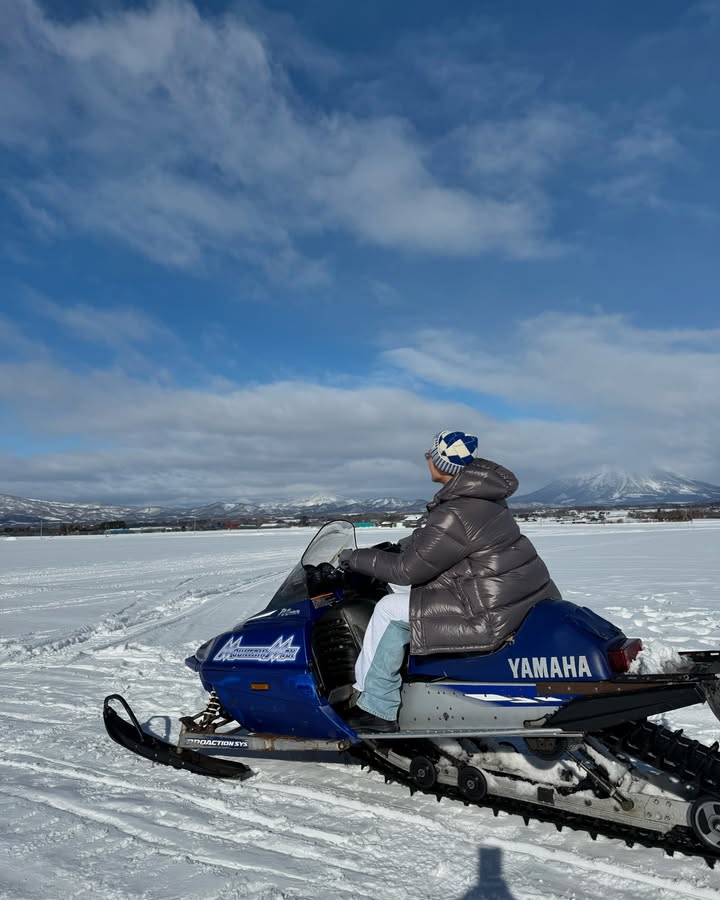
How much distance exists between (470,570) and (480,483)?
0.42m

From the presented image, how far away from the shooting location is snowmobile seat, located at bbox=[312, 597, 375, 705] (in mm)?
3932

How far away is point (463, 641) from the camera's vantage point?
3.21 meters

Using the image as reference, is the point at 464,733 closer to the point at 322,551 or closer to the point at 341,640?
the point at 341,640

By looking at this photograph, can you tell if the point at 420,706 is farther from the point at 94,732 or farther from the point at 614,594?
the point at 614,594

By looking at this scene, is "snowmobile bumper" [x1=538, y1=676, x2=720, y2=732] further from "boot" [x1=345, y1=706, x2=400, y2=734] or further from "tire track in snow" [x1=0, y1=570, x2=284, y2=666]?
"tire track in snow" [x1=0, y1=570, x2=284, y2=666]

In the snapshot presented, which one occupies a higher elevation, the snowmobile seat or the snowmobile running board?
the snowmobile seat

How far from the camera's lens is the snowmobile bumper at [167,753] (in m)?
3.79

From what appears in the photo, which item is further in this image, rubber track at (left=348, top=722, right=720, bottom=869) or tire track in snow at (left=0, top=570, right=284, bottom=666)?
tire track in snow at (left=0, top=570, right=284, bottom=666)

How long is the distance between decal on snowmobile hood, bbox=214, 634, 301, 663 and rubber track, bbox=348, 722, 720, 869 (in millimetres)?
662

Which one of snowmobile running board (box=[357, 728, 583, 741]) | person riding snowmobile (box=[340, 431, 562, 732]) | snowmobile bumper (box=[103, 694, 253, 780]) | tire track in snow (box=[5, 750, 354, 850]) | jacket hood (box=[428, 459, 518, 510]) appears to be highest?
jacket hood (box=[428, 459, 518, 510])

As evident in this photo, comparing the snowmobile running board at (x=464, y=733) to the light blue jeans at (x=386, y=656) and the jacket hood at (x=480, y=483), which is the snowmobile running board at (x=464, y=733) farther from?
the jacket hood at (x=480, y=483)

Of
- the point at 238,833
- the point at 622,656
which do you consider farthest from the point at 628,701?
the point at 238,833

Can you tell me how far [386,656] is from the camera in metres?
3.37

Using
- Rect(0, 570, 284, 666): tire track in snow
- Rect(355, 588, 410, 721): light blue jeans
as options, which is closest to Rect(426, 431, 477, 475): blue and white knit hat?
Rect(355, 588, 410, 721): light blue jeans
